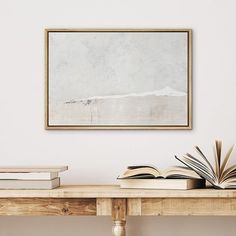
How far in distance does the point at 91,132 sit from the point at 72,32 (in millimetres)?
457

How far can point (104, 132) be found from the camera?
102 inches

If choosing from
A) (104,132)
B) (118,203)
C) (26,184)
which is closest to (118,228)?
(118,203)

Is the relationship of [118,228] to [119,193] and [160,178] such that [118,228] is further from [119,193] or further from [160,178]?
[160,178]

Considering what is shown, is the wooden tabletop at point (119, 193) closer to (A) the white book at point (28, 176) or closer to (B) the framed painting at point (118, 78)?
(A) the white book at point (28, 176)

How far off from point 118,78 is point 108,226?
0.67 metres

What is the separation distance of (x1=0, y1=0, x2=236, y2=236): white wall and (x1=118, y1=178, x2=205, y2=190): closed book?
0.31m

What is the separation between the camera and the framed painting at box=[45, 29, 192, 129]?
257 cm

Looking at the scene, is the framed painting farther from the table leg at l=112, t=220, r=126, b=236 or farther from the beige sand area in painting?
the table leg at l=112, t=220, r=126, b=236

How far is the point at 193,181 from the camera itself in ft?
7.43

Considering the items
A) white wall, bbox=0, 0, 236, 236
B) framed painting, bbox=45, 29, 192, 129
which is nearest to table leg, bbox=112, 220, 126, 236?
white wall, bbox=0, 0, 236, 236

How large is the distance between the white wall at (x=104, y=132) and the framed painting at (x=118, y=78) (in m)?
0.04

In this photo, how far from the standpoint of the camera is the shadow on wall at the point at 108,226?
8.41 ft

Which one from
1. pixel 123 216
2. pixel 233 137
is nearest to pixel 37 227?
pixel 123 216

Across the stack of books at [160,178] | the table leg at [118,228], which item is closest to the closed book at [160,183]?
the stack of books at [160,178]
